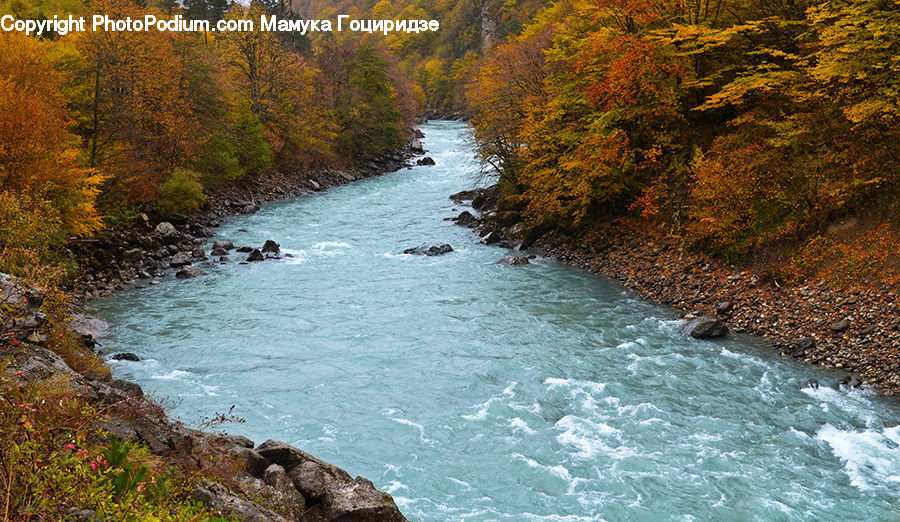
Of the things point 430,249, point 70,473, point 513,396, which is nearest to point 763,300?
point 513,396

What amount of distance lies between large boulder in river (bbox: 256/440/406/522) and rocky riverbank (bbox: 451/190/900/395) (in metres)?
13.2

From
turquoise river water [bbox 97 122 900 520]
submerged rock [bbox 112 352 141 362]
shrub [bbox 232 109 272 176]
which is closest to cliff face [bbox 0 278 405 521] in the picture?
turquoise river water [bbox 97 122 900 520]

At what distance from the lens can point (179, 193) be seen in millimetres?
35156

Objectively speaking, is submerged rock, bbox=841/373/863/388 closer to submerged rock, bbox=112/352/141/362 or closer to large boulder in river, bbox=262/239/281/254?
submerged rock, bbox=112/352/141/362

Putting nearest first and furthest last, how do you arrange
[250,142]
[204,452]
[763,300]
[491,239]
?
[204,452] < [763,300] < [491,239] < [250,142]

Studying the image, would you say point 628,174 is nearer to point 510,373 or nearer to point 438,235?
point 438,235

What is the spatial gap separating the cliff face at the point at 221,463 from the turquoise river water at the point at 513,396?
2.45m

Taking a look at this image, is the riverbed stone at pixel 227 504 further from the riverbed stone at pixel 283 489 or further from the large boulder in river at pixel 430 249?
the large boulder in river at pixel 430 249

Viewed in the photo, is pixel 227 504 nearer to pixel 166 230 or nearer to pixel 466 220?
pixel 166 230

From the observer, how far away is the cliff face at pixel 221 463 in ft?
26.6

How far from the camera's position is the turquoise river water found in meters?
12.2

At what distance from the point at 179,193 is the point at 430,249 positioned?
1546 centimetres

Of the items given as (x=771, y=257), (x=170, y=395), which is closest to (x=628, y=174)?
(x=771, y=257)

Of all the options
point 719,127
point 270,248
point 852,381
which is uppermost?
point 719,127
